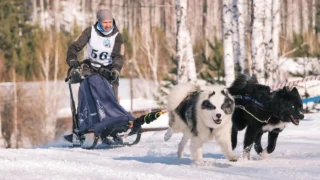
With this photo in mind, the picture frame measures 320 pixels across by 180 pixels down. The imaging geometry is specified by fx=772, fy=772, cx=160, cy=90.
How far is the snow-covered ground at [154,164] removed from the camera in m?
5.89

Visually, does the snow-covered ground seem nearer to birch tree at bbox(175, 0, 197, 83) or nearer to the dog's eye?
the dog's eye

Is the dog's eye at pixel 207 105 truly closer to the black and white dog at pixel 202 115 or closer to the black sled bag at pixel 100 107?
the black and white dog at pixel 202 115

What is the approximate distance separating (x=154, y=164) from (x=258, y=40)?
8.75 meters

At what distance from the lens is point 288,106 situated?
684 centimetres

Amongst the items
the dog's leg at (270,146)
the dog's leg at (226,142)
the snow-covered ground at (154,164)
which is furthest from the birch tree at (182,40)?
the dog's leg at (226,142)

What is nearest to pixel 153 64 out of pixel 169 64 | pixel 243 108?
pixel 169 64

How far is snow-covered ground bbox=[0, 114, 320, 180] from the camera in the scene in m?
A: 5.89

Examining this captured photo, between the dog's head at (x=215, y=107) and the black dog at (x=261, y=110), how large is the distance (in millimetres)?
609

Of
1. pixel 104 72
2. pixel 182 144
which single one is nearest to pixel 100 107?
pixel 104 72

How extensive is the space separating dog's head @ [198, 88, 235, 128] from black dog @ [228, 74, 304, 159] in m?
0.61

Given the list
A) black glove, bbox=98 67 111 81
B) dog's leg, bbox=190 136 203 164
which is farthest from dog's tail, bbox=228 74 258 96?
black glove, bbox=98 67 111 81

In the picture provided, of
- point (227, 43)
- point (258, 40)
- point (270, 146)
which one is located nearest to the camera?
point (270, 146)

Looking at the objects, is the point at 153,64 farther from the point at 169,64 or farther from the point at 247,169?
the point at 247,169

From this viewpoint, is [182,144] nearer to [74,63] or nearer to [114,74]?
[114,74]
